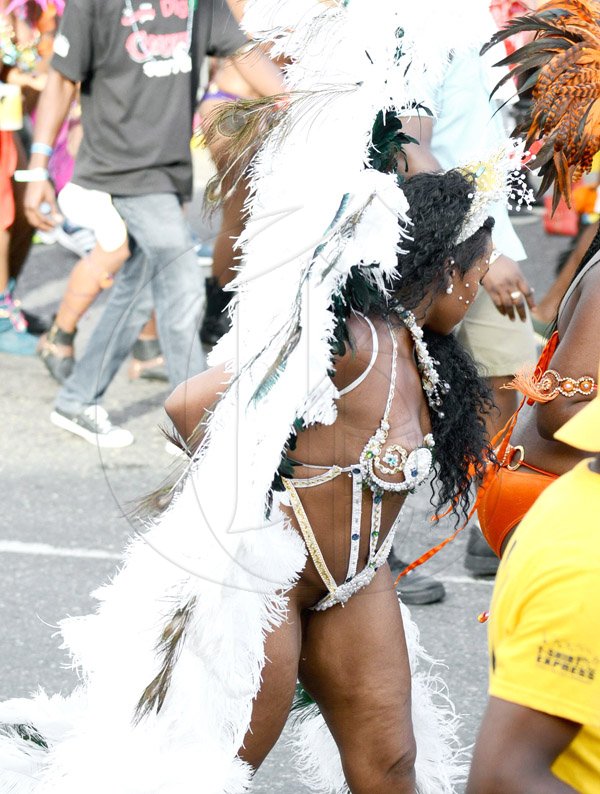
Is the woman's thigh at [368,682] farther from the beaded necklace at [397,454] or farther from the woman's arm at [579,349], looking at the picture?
the woman's arm at [579,349]

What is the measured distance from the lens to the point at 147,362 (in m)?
5.86

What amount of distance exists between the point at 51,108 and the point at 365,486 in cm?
374

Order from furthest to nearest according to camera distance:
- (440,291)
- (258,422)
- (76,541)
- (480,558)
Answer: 1. (76,541)
2. (480,558)
3. (440,291)
4. (258,422)

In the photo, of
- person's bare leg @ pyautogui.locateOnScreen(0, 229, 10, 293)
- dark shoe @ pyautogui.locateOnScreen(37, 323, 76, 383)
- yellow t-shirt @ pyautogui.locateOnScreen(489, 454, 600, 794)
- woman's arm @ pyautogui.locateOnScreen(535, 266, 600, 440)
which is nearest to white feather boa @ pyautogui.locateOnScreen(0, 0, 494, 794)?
woman's arm @ pyautogui.locateOnScreen(535, 266, 600, 440)

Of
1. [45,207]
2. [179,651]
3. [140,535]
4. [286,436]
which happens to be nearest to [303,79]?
[286,436]

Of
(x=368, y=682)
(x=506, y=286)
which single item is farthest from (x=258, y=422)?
(x=506, y=286)

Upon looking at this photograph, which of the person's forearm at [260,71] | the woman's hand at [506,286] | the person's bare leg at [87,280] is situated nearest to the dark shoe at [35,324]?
the person's bare leg at [87,280]

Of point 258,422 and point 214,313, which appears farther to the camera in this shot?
point 214,313

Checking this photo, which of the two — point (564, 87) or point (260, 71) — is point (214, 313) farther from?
point (564, 87)

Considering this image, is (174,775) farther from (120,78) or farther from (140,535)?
(120,78)

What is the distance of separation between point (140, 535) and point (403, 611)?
0.82m

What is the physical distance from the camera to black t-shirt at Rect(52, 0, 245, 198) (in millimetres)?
5473

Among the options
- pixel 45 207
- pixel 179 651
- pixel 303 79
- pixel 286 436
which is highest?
pixel 303 79

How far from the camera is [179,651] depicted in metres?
2.51
